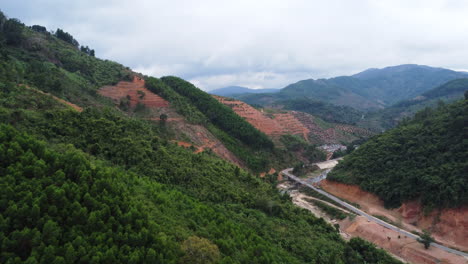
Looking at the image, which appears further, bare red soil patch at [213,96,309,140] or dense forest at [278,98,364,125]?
dense forest at [278,98,364,125]

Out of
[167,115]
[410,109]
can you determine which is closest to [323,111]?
[410,109]

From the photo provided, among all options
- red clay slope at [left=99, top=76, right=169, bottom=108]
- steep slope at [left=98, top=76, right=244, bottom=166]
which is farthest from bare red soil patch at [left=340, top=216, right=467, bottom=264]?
red clay slope at [left=99, top=76, right=169, bottom=108]

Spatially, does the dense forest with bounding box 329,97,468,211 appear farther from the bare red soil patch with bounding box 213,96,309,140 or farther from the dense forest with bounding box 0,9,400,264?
the bare red soil patch with bounding box 213,96,309,140

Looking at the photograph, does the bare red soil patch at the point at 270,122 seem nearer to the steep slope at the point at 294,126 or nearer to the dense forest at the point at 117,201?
the steep slope at the point at 294,126

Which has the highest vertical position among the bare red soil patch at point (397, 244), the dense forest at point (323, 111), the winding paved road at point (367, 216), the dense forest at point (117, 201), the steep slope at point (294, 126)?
the dense forest at point (323, 111)

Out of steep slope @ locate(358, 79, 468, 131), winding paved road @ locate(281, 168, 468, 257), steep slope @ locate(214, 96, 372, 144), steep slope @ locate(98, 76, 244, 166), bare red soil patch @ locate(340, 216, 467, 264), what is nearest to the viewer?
Answer: bare red soil patch @ locate(340, 216, 467, 264)

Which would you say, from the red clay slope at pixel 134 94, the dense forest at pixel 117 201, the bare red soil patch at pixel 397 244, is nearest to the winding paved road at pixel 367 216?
the bare red soil patch at pixel 397 244

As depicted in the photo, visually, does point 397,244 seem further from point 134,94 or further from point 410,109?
point 410,109

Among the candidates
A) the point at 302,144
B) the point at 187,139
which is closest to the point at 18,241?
the point at 187,139
